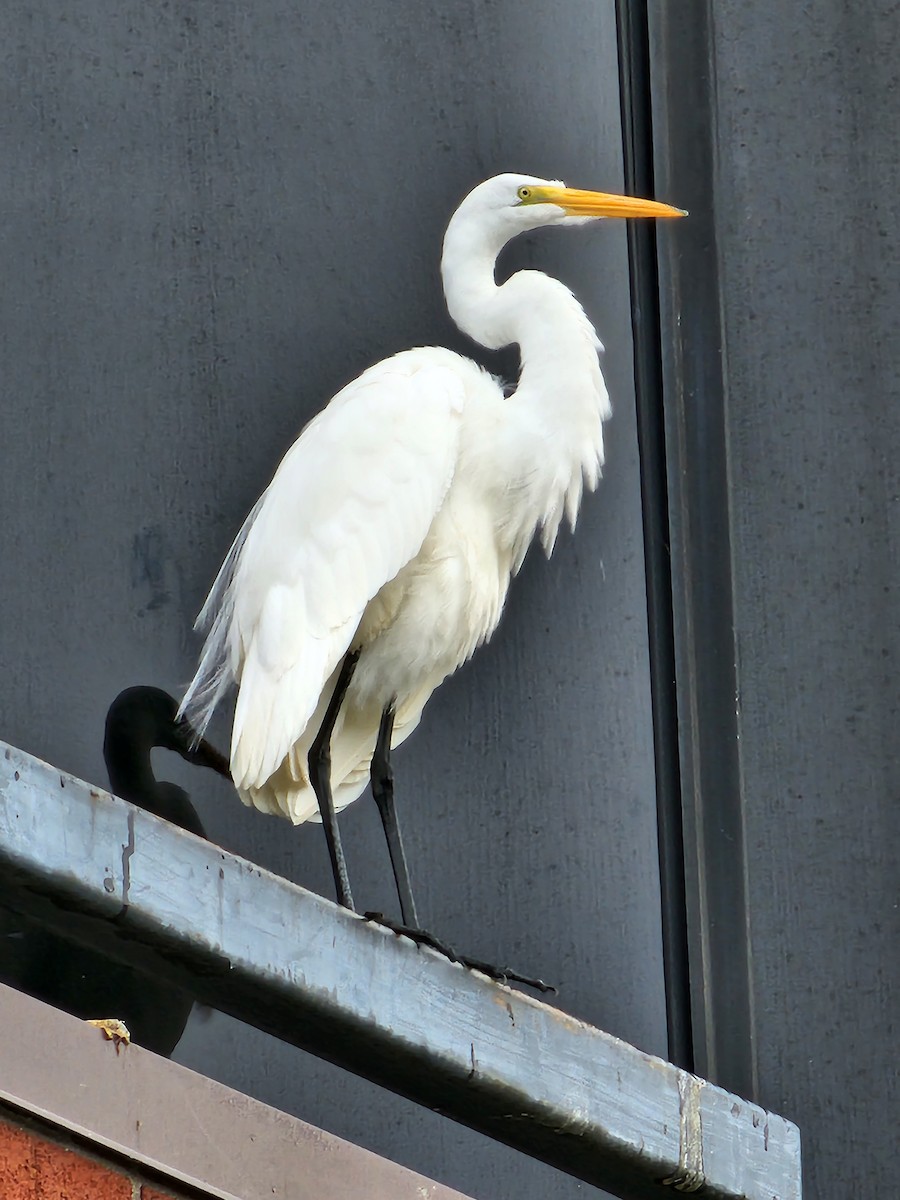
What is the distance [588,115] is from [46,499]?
3.38 feet

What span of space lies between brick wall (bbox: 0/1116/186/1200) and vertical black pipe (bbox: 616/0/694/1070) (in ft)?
5.24

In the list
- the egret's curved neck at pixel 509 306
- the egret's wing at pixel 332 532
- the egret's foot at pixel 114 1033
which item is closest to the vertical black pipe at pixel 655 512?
the egret's curved neck at pixel 509 306

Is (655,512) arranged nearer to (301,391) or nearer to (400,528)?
(301,391)

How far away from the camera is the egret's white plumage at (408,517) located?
222cm

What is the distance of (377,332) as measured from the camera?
9.75 feet

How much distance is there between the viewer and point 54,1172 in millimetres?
1310

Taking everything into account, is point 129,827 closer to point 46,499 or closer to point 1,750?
point 1,750

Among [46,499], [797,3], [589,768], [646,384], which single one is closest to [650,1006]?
[589,768]

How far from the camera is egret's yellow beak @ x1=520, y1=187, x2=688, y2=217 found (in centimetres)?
253

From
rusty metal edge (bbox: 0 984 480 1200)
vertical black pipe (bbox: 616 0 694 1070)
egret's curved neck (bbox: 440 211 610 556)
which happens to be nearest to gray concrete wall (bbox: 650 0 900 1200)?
vertical black pipe (bbox: 616 0 694 1070)

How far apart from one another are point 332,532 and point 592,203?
63cm

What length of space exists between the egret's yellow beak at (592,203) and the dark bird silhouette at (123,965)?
0.86 metres

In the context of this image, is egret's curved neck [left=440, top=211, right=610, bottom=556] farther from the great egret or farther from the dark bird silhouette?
the dark bird silhouette

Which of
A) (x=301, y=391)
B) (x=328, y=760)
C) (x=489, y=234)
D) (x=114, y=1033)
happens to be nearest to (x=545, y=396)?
(x=489, y=234)
